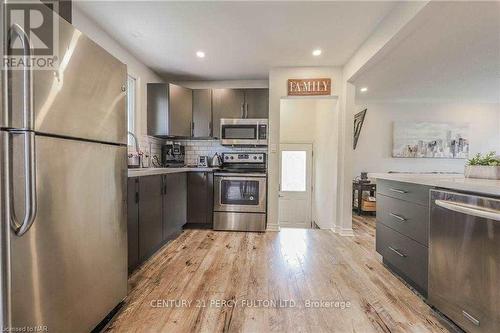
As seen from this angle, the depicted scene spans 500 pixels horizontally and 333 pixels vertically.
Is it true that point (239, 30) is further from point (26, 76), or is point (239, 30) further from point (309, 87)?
point (26, 76)

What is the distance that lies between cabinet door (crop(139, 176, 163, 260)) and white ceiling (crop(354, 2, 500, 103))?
2682 millimetres

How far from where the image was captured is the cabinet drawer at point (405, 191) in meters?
1.69

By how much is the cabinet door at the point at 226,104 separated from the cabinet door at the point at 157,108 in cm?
73

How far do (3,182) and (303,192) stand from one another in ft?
15.9

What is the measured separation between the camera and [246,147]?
3.83 meters

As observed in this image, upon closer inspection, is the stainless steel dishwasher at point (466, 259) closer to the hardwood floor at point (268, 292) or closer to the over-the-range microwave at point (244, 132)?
the hardwood floor at point (268, 292)

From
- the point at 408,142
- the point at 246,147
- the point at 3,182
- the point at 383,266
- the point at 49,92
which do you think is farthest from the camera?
the point at 408,142

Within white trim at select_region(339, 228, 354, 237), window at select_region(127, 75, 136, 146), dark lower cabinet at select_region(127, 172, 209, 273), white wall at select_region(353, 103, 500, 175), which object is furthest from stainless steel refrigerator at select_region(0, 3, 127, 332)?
white wall at select_region(353, 103, 500, 175)

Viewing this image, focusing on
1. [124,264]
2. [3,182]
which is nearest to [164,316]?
[124,264]

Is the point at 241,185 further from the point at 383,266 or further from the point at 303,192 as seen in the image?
the point at 303,192

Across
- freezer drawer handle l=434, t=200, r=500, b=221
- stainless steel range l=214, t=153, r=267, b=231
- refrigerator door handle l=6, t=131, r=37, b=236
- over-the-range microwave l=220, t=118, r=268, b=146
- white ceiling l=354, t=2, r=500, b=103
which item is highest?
white ceiling l=354, t=2, r=500, b=103

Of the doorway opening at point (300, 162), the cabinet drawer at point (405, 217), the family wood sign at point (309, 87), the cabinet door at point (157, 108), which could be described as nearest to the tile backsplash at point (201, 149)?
the cabinet door at point (157, 108)

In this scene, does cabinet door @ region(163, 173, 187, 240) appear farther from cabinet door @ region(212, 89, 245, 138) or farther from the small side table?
the small side table

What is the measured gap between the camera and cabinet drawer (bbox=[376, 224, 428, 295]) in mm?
1686
